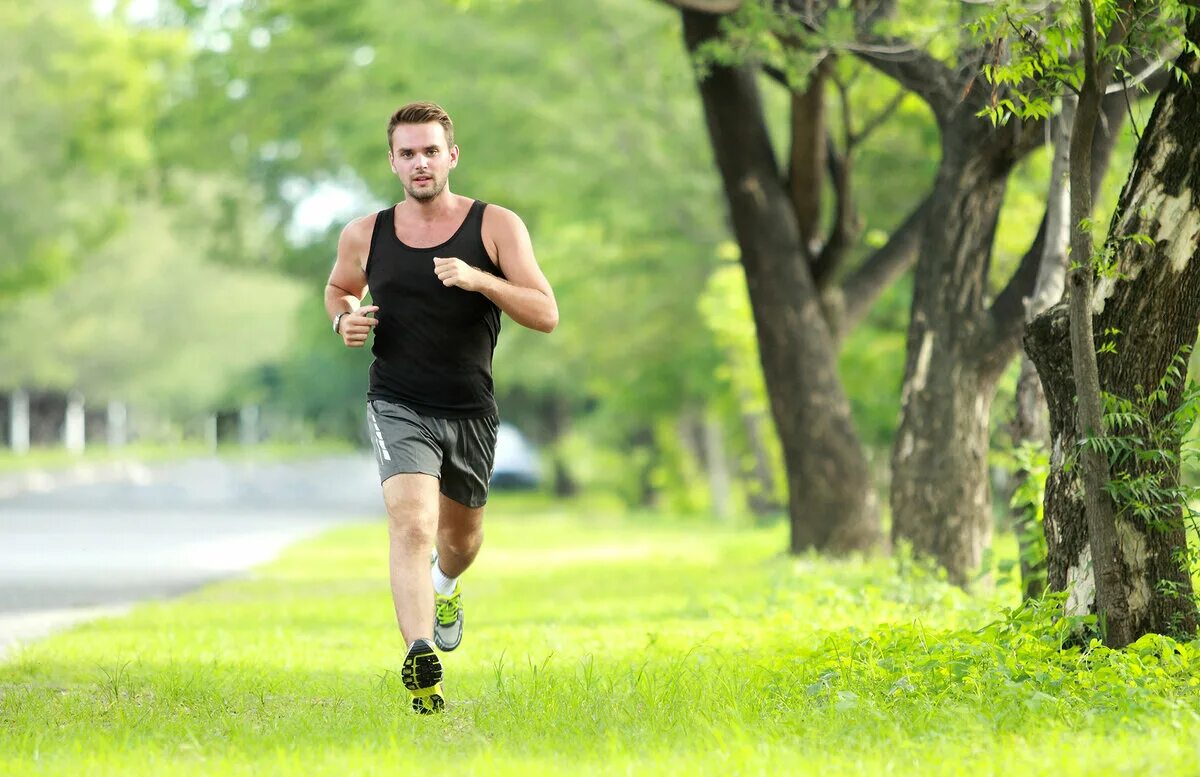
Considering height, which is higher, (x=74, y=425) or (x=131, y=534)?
(x=74, y=425)

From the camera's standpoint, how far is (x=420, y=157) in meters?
7.10

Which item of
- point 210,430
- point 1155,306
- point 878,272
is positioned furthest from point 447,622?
point 210,430

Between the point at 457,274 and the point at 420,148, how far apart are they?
705mm

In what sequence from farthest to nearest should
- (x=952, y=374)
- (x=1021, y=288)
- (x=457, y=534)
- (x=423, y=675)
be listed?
1. (x=952, y=374)
2. (x=1021, y=288)
3. (x=457, y=534)
4. (x=423, y=675)

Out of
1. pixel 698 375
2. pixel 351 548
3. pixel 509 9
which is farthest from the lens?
pixel 698 375

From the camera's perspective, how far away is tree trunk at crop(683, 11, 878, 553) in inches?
592

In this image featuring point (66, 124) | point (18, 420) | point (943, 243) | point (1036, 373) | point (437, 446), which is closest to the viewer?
point (437, 446)

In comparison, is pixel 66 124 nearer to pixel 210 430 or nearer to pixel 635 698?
pixel 635 698

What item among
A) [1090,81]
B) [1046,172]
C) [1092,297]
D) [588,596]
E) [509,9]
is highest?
[509,9]

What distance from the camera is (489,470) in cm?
745

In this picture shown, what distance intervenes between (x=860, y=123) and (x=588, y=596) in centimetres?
745

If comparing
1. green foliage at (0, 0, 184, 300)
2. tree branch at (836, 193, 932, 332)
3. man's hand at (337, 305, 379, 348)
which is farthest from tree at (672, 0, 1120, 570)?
green foliage at (0, 0, 184, 300)

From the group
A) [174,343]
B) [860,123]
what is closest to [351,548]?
[860,123]

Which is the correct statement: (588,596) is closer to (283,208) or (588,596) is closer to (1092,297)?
(1092,297)
